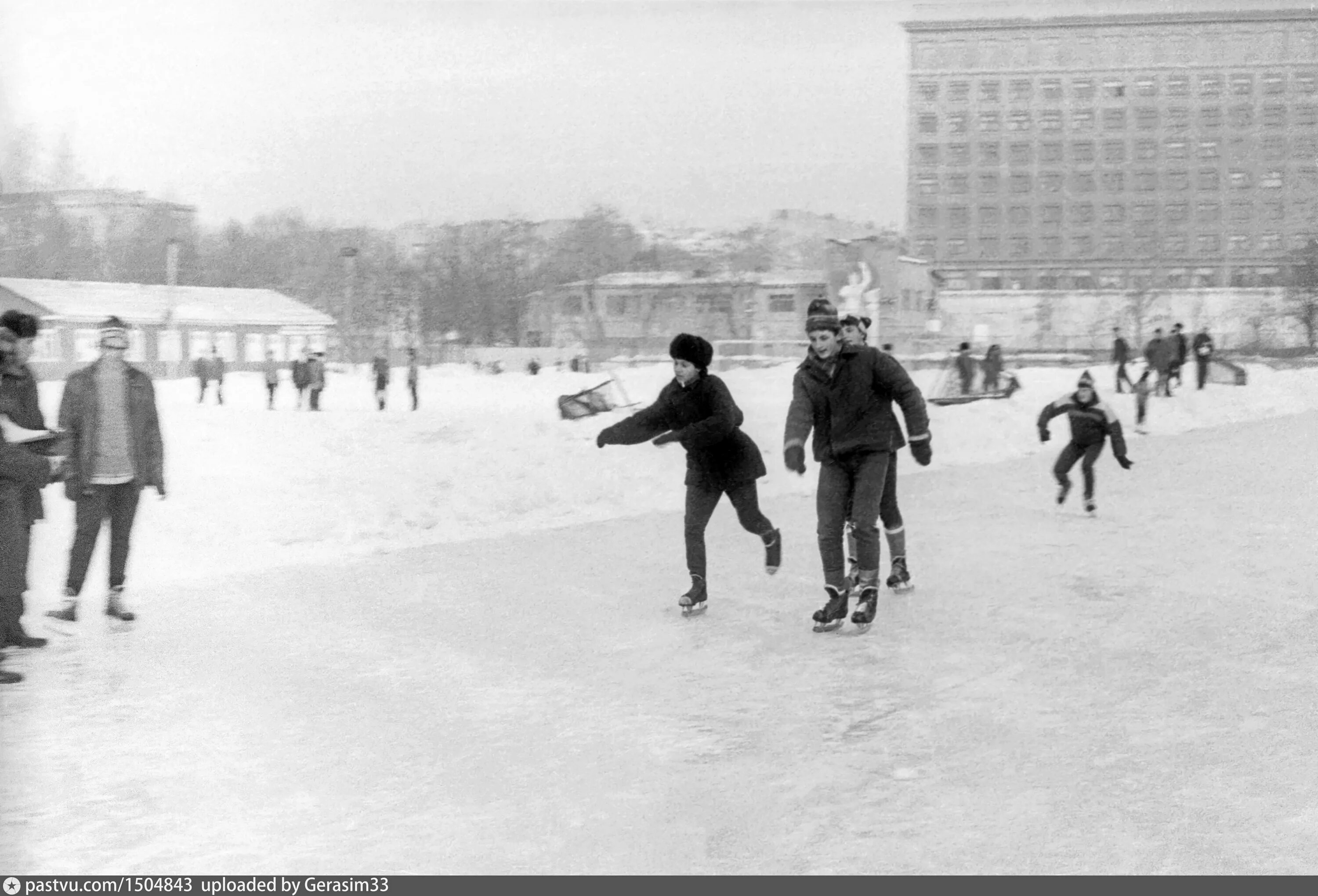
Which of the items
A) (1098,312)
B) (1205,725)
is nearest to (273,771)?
(1205,725)

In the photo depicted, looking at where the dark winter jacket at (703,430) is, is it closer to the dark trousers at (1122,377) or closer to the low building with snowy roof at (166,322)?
the low building with snowy roof at (166,322)

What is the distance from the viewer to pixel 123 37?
651cm

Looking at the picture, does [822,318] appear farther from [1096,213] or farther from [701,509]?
[1096,213]

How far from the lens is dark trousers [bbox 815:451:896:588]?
18.0ft

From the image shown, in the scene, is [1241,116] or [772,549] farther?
[1241,116]

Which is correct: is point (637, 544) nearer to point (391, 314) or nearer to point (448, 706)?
point (448, 706)

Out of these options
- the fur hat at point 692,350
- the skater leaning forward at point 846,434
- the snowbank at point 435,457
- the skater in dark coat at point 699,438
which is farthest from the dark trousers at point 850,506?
the snowbank at point 435,457

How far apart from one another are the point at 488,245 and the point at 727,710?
8.68 m

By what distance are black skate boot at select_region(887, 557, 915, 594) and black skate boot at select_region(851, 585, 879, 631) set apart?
3.05ft

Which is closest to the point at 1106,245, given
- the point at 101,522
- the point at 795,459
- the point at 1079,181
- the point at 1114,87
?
the point at 1114,87

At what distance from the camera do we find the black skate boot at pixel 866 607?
18.0 ft

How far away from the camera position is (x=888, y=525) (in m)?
6.38

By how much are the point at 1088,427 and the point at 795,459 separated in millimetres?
4898

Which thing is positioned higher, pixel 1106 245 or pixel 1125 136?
pixel 1125 136
